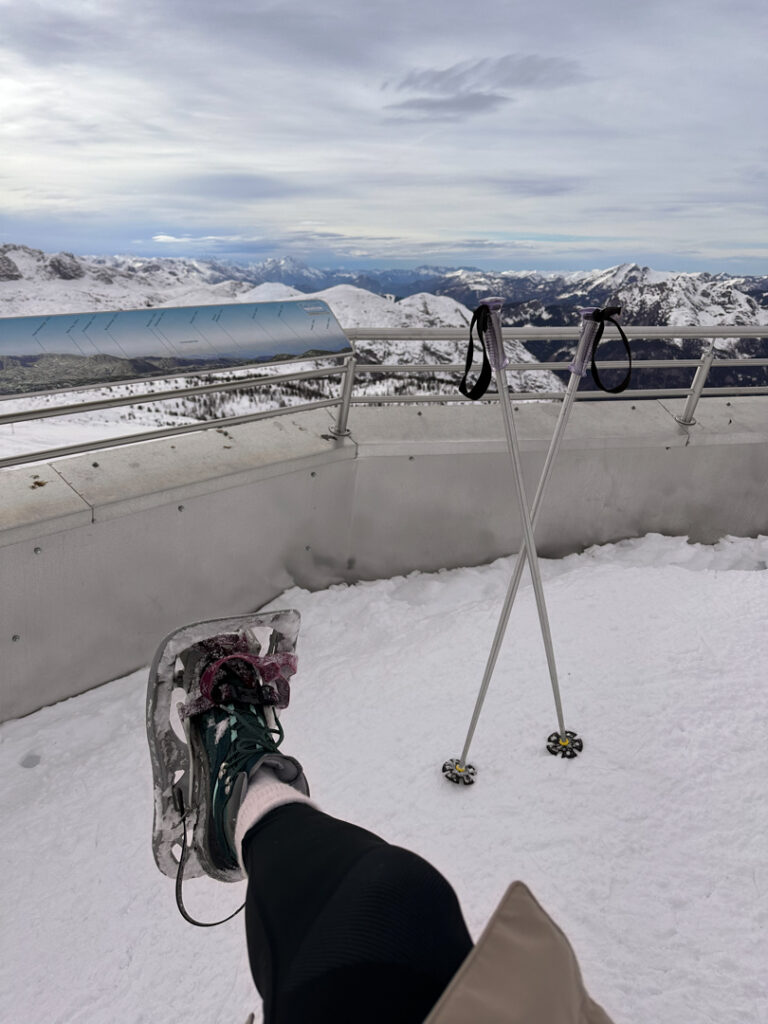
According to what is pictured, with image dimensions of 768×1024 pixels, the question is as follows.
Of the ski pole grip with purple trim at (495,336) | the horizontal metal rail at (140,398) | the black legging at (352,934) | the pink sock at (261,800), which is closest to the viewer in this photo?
the black legging at (352,934)

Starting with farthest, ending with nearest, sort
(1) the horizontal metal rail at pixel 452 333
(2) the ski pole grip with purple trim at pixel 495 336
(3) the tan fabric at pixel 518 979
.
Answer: (1) the horizontal metal rail at pixel 452 333, (2) the ski pole grip with purple trim at pixel 495 336, (3) the tan fabric at pixel 518 979

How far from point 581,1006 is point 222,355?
8.43 ft

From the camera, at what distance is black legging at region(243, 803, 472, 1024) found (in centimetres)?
98

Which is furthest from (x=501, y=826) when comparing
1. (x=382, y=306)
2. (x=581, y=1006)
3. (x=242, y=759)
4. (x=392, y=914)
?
(x=382, y=306)

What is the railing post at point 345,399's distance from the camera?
3.27 metres

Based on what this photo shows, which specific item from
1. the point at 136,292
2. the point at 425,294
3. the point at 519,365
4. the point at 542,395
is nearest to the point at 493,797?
the point at 519,365

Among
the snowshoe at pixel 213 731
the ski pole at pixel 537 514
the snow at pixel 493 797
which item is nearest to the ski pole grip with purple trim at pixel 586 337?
the ski pole at pixel 537 514

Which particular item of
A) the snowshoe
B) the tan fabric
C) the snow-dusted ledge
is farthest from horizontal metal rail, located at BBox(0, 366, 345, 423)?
the tan fabric

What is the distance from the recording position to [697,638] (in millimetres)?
3057

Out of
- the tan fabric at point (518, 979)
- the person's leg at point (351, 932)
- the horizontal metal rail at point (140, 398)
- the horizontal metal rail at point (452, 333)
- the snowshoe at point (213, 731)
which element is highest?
the horizontal metal rail at point (452, 333)

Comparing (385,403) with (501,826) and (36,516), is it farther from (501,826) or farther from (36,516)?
(501,826)

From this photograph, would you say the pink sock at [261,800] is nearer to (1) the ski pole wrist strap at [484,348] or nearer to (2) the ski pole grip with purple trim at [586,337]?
(1) the ski pole wrist strap at [484,348]

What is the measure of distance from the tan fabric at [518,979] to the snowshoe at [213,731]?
0.95 meters

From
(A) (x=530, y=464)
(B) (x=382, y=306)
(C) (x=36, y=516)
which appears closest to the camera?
(C) (x=36, y=516)
